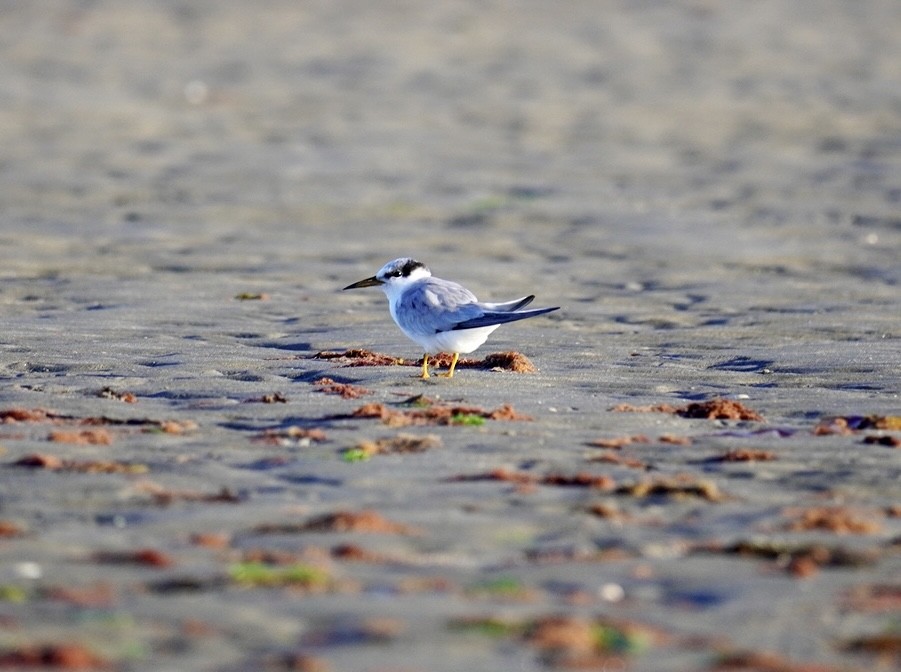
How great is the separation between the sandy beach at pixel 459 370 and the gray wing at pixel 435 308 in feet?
1.11

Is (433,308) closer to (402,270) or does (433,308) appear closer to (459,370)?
(459,370)

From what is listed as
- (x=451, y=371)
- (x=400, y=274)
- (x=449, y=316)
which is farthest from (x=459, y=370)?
(x=400, y=274)

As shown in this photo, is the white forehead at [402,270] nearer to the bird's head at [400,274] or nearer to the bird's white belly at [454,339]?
the bird's head at [400,274]

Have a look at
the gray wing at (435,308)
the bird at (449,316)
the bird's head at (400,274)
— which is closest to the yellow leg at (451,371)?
the bird at (449,316)

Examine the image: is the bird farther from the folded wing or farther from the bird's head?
the bird's head

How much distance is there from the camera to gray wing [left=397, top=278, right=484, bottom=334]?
28.3 feet

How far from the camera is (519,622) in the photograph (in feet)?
15.4

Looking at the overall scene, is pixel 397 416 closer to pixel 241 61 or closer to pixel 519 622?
pixel 519 622

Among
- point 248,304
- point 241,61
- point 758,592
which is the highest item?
point 241,61

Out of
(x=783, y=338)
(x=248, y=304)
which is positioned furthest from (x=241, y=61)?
(x=783, y=338)

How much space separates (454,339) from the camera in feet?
28.3

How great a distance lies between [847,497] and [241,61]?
18.2 meters

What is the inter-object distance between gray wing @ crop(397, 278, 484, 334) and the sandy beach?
339mm

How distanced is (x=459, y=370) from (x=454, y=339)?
11.7 inches
